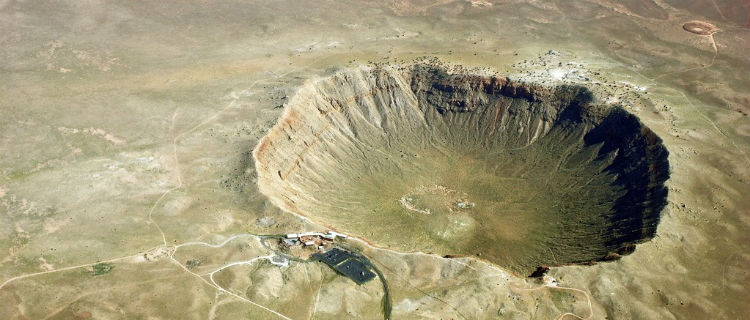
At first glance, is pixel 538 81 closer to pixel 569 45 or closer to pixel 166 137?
pixel 569 45

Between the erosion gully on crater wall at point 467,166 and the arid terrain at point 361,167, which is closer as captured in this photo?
the arid terrain at point 361,167

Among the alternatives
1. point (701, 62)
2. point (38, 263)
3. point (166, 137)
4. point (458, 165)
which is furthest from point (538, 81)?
point (38, 263)

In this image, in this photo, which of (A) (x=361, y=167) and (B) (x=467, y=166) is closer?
(A) (x=361, y=167)

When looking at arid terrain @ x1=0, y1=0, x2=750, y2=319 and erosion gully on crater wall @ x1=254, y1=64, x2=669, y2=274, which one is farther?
erosion gully on crater wall @ x1=254, y1=64, x2=669, y2=274
